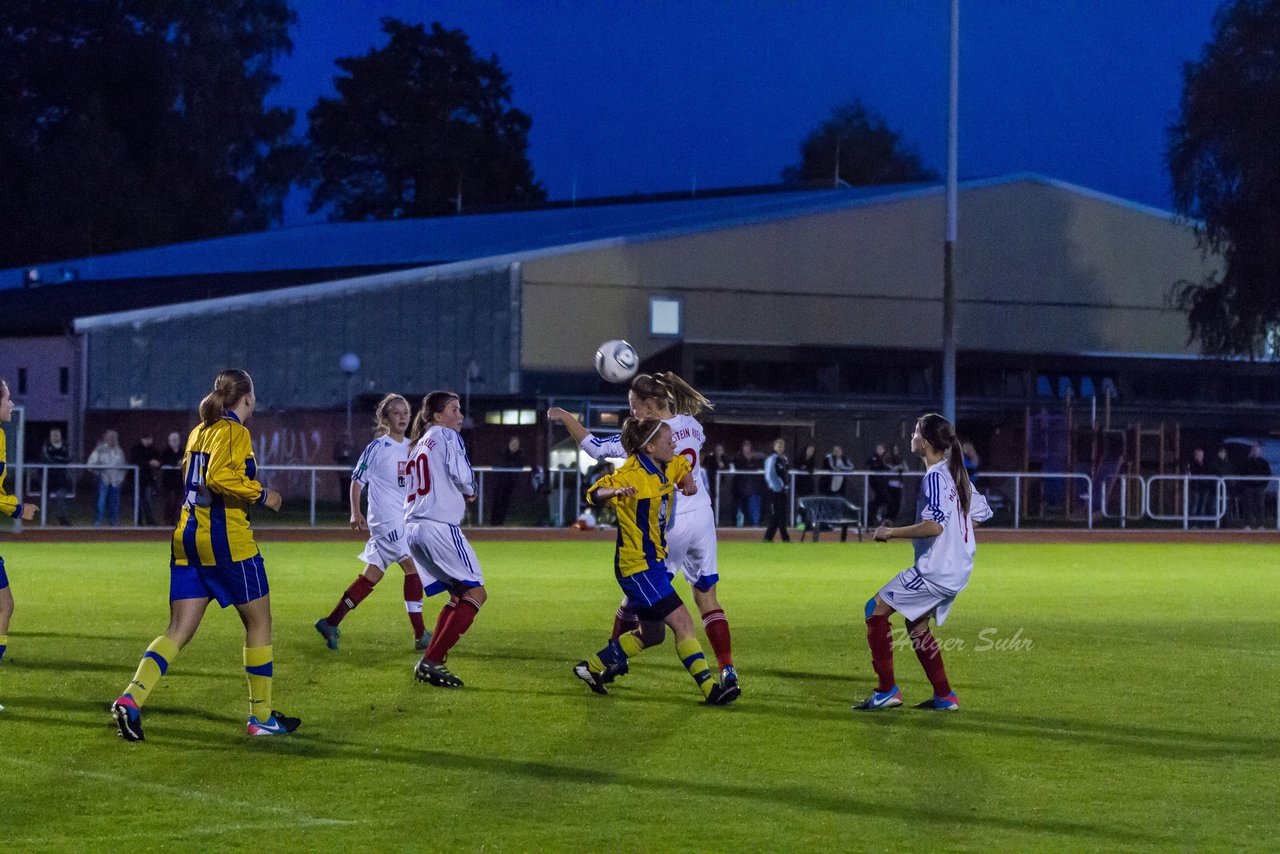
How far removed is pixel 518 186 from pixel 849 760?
Result: 75.9 metres

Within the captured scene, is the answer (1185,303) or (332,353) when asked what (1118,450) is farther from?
(332,353)

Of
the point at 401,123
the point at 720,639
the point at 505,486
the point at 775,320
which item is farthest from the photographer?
the point at 401,123

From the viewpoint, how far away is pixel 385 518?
43.2ft

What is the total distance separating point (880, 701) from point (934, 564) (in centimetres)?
90

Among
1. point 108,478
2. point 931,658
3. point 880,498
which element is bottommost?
point 931,658

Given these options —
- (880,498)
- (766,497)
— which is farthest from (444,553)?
(766,497)

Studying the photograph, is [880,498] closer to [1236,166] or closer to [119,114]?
[1236,166]

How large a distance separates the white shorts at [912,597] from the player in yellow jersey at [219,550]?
11.7ft

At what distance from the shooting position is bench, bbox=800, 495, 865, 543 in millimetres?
29719

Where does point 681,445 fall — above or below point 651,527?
above

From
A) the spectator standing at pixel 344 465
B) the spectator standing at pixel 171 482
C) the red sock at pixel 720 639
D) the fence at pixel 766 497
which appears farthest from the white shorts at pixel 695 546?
the spectator standing at pixel 344 465

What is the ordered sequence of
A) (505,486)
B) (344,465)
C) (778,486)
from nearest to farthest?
(778,486) < (505,486) < (344,465)

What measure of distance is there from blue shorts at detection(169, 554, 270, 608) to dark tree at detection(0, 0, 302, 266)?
64256mm

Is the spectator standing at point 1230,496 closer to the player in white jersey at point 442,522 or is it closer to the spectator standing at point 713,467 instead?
the spectator standing at point 713,467
